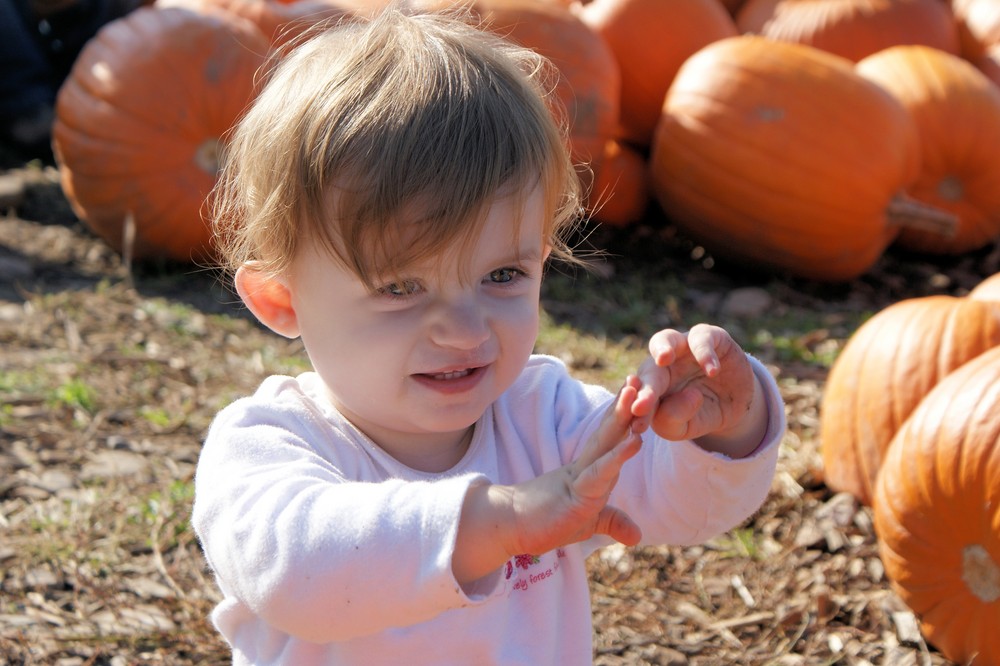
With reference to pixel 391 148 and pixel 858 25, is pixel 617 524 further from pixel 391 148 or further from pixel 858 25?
pixel 858 25

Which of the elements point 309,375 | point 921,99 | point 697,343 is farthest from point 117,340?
point 921,99

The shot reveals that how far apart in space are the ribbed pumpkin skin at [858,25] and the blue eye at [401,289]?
16.4ft

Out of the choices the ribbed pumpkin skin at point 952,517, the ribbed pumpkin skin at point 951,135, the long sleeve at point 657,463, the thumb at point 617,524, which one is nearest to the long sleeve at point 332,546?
the thumb at point 617,524

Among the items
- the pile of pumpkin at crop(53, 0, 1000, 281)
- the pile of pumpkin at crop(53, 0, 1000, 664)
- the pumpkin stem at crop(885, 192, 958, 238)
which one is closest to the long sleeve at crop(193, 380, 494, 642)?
Result: the pile of pumpkin at crop(53, 0, 1000, 664)

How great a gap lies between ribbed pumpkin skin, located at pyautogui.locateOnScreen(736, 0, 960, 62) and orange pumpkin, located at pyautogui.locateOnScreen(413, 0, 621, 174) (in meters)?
1.42

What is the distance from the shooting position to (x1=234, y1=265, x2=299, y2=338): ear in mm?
1846

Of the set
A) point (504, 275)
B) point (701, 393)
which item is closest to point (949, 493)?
point (701, 393)

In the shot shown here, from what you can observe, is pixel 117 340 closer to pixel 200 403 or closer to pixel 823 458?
pixel 200 403

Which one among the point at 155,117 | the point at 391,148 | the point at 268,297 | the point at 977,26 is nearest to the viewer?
the point at 391,148

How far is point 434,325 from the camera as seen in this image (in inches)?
64.1

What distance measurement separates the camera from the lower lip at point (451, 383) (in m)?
1.68

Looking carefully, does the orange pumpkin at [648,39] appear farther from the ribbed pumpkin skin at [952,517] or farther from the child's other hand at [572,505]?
the child's other hand at [572,505]

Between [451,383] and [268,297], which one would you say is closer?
[451,383]

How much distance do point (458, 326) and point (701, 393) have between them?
374 mm
